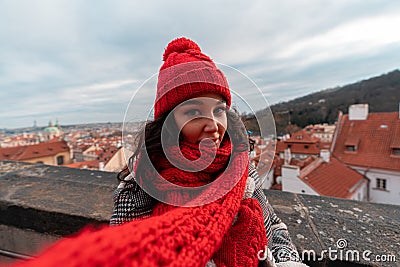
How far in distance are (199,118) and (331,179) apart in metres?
7.84

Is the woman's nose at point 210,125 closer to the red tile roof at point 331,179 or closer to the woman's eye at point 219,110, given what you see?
the woman's eye at point 219,110

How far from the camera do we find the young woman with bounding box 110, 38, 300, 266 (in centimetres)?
66

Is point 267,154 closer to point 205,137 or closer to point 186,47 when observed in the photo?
point 205,137

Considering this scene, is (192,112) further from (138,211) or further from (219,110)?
(138,211)

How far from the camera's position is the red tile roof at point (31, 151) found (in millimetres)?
21312

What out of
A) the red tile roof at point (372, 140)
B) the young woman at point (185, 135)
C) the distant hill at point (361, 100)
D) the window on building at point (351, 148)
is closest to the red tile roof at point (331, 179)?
the red tile roof at point (372, 140)

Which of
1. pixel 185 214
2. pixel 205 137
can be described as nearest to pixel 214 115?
pixel 205 137

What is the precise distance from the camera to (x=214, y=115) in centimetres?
70

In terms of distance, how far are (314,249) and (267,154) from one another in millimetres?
366

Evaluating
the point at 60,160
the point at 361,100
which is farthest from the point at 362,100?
the point at 60,160

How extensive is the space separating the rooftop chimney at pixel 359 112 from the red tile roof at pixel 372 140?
19 centimetres

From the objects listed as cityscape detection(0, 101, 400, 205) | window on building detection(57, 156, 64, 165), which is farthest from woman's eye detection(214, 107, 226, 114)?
window on building detection(57, 156, 64, 165)

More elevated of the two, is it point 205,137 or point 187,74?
point 187,74

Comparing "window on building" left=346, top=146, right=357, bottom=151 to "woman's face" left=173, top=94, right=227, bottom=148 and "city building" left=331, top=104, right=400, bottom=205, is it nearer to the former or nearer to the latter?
"city building" left=331, top=104, right=400, bottom=205
